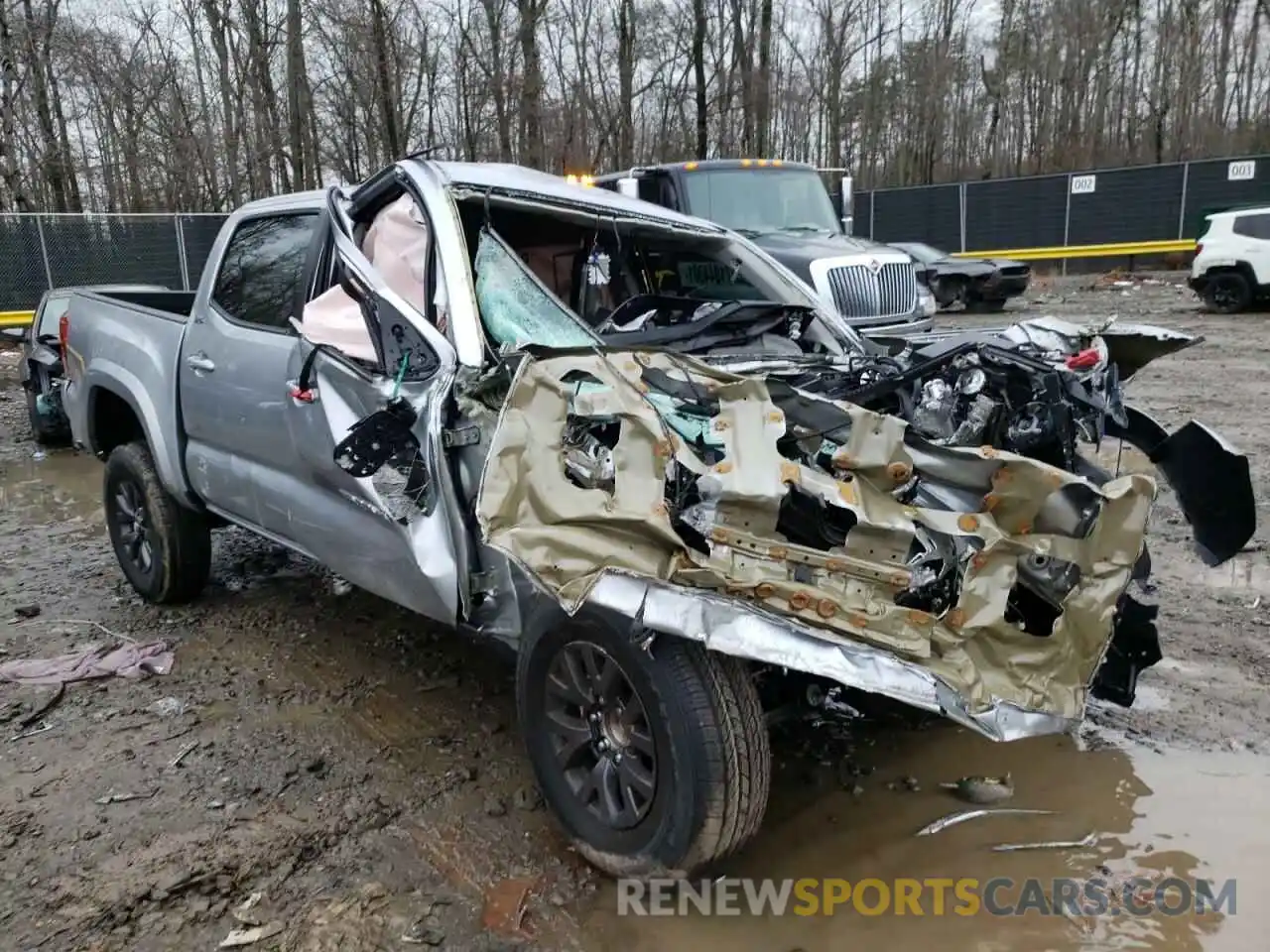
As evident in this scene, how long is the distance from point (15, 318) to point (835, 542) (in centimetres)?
1782

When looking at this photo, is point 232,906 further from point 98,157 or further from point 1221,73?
point 1221,73

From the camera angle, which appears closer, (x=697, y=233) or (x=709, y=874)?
(x=709, y=874)

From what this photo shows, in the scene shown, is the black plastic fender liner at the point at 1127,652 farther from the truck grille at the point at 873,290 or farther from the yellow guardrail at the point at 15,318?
the yellow guardrail at the point at 15,318

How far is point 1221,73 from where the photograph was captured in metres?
29.1

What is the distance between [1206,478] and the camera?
2920 mm

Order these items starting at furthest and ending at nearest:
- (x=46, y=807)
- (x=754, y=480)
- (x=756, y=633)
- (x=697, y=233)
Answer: (x=697, y=233)
(x=46, y=807)
(x=754, y=480)
(x=756, y=633)

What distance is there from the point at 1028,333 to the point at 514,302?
1.91 metres

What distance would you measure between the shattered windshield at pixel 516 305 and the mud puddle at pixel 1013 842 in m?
1.68

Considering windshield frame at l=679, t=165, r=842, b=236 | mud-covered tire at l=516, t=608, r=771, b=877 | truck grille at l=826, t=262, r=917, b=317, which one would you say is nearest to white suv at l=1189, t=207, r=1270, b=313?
windshield frame at l=679, t=165, r=842, b=236

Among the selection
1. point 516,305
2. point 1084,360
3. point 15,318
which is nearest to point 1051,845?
point 1084,360

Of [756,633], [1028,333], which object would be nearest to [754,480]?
[756,633]

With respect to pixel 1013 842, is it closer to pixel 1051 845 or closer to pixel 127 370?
pixel 1051 845

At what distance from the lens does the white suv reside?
1473 cm

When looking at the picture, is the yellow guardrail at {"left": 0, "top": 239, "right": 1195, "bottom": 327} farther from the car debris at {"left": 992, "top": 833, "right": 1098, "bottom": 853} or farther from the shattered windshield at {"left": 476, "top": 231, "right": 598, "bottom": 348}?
the car debris at {"left": 992, "top": 833, "right": 1098, "bottom": 853}
